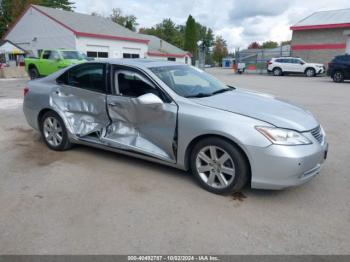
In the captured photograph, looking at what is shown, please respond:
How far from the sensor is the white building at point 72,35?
2748cm

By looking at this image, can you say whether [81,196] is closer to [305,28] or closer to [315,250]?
[315,250]

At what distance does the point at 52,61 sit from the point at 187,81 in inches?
563

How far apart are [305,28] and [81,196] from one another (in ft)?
103

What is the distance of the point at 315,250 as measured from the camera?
8.76 feet

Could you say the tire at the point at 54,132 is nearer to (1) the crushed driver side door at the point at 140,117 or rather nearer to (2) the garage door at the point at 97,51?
(1) the crushed driver side door at the point at 140,117

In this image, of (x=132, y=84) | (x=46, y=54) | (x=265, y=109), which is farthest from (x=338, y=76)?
(x=132, y=84)

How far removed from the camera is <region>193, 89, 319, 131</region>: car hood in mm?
3467

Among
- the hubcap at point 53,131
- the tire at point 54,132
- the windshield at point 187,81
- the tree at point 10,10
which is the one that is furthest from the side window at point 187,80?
the tree at point 10,10

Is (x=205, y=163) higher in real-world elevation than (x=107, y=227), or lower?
higher

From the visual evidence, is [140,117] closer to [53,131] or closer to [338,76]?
[53,131]

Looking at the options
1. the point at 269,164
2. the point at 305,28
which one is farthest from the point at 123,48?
the point at 269,164

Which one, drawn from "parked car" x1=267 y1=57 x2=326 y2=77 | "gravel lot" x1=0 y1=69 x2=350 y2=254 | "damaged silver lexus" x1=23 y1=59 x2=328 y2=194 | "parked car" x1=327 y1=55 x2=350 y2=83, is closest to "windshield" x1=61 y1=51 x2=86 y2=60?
"damaged silver lexus" x1=23 y1=59 x2=328 y2=194

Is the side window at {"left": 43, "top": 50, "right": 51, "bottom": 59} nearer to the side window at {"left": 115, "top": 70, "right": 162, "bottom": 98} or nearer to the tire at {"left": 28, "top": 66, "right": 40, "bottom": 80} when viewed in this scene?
the tire at {"left": 28, "top": 66, "right": 40, "bottom": 80}

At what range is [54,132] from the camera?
5.08 m
